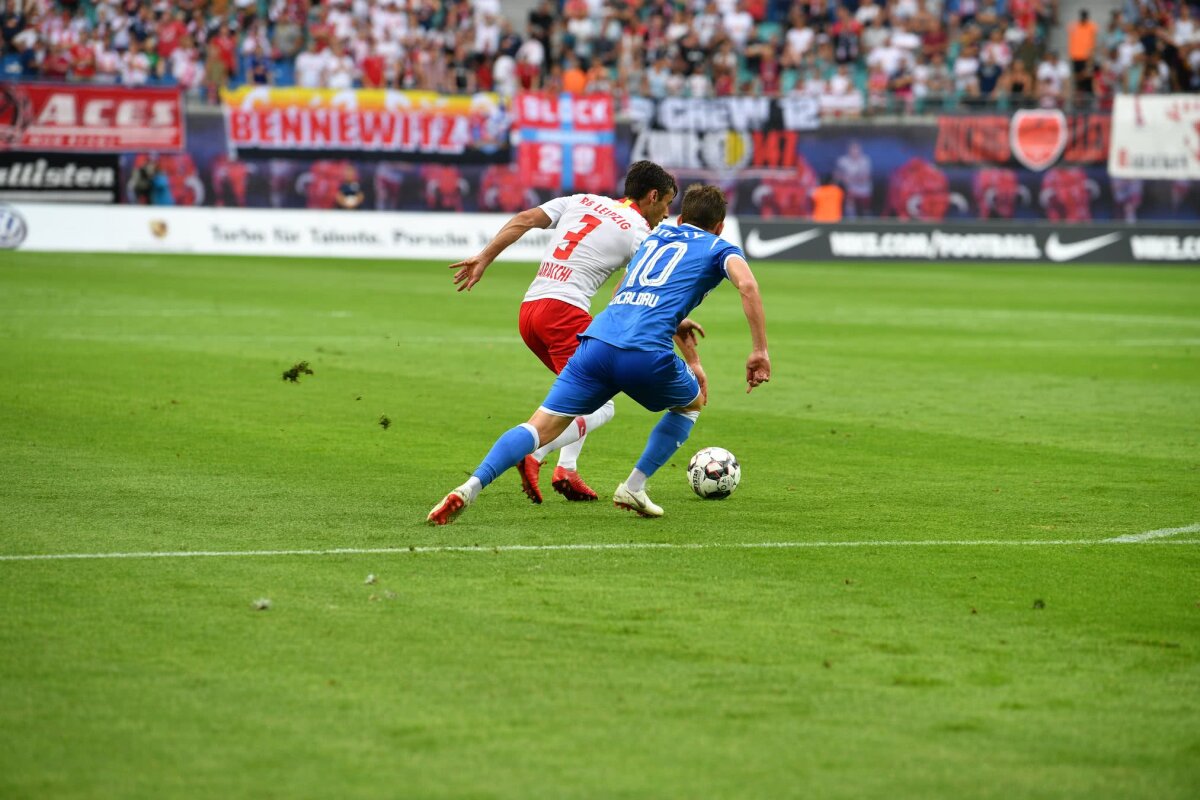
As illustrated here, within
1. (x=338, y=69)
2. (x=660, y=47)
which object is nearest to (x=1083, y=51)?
(x=660, y=47)

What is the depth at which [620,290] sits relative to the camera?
8125 mm

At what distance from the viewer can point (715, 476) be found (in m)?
8.74

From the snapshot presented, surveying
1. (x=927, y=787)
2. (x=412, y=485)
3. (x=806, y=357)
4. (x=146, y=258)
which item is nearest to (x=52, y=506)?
(x=412, y=485)

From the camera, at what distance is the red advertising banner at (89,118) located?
30.8 m

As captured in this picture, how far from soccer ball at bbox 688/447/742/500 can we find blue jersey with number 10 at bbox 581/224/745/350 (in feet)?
3.37

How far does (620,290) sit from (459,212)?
25694 mm

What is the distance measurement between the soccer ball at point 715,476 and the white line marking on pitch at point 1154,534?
6.69 feet

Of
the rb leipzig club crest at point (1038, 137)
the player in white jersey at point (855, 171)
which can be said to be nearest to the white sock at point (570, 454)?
the player in white jersey at point (855, 171)

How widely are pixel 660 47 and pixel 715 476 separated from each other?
2970cm

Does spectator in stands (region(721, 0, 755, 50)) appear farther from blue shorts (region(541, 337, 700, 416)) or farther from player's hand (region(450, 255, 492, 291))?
blue shorts (region(541, 337, 700, 416))

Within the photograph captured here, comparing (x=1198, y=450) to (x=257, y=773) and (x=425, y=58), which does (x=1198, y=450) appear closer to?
(x=257, y=773)

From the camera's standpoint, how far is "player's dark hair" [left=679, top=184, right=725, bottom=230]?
8031mm

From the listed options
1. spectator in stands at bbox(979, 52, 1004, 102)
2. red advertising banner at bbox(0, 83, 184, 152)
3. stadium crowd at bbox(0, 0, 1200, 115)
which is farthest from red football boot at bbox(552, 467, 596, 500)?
spectator in stands at bbox(979, 52, 1004, 102)

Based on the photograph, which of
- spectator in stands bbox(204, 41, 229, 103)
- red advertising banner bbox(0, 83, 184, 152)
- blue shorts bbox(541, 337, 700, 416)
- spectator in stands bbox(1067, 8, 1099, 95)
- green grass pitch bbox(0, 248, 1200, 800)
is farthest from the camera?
spectator in stands bbox(1067, 8, 1099, 95)
